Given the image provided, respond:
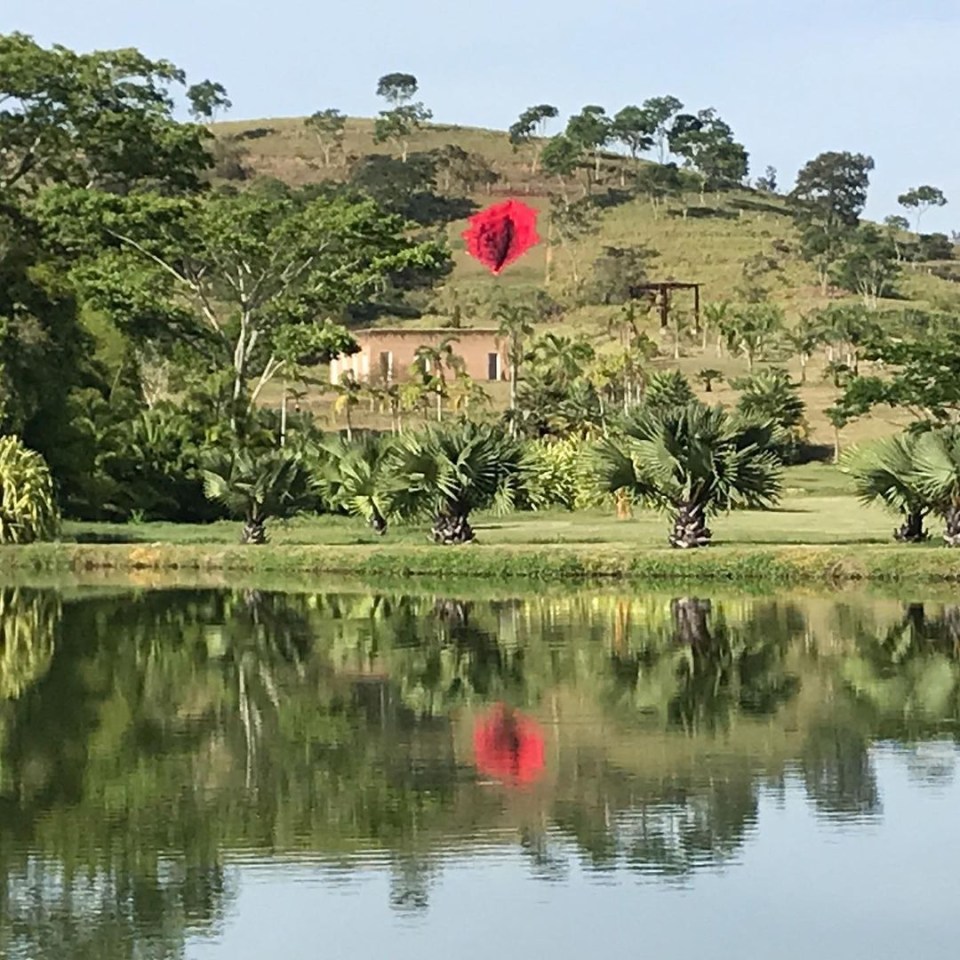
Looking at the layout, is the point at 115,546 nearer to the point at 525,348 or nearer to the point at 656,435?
the point at 656,435

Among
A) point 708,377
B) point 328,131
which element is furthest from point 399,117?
point 708,377

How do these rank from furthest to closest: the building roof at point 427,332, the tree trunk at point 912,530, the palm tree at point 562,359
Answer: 1. the building roof at point 427,332
2. the palm tree at point 562,359
3. the tree trunk at point 912,530

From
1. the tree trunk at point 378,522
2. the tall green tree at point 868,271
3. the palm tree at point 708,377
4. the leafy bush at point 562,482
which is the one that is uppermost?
the tall green tree at point 868,271

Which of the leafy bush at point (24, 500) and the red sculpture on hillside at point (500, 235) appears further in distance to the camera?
the red sculpture on hillside at point (500, 235)

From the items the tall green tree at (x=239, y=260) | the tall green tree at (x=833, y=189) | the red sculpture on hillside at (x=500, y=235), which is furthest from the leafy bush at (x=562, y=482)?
the tall green tree at (x=833, y=189)

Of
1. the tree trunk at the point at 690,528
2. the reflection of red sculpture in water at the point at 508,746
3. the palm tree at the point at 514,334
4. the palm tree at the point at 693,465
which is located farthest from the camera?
the palm tree at the point at 514,334

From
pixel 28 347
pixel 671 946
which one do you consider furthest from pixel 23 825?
pixel 28 347

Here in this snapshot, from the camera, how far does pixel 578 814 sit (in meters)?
11.6

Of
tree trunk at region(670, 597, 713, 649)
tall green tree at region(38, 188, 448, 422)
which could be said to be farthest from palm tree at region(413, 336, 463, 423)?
tree trunk at region(670, 597, 713, 649)

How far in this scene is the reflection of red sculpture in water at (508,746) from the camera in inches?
511

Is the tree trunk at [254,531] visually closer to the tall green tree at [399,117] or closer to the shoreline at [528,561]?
the shoreline at [528,561]

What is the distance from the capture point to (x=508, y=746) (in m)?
14.1

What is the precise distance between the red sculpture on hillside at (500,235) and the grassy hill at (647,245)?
2.72 feet

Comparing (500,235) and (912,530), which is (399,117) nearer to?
(500,235)
